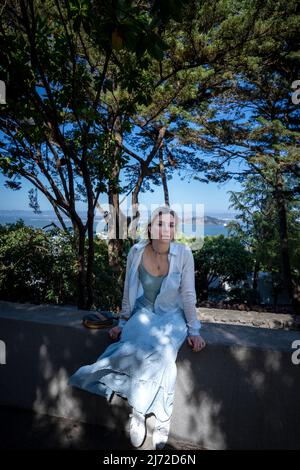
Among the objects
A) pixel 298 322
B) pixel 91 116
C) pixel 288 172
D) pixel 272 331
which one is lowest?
pixel 298 322

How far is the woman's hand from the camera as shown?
1.94 meters

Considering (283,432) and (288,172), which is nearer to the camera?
(283,432)

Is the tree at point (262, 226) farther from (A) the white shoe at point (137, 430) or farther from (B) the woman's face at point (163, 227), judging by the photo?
(A) the white shoe at point (137, 430)

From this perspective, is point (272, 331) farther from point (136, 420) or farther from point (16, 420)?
point (16, 420)

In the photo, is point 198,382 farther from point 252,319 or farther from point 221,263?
point 221,263

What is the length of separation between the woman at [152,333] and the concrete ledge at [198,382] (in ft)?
0.52

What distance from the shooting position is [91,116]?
2.69m

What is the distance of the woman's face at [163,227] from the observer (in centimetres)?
229

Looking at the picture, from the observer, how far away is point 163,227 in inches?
90.0

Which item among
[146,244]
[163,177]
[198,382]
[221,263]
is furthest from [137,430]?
[163,177]

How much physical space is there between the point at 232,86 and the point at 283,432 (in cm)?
849

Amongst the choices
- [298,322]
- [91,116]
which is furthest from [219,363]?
[298,322]

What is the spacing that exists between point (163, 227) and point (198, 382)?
3.65 ft

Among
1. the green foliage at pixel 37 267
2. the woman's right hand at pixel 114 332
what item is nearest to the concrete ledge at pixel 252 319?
the green foliage at pixel 37 267
